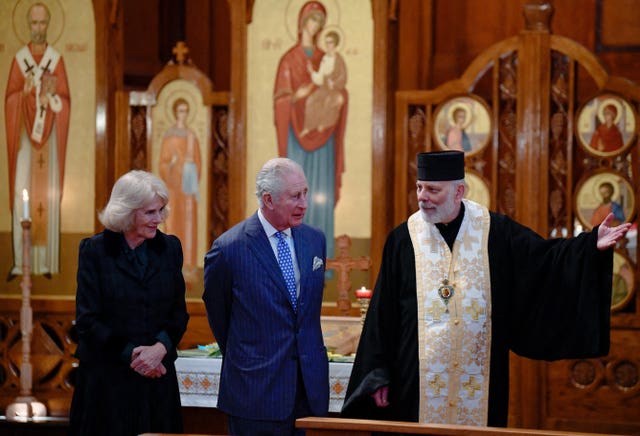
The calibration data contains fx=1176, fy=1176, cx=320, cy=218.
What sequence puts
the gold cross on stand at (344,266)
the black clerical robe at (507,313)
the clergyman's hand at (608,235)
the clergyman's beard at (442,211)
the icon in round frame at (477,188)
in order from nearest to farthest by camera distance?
the clergyman's hand at (608,235) < the black clerical robe at (507,313) < the clergyman's beard at (442,211) < the gold cross on stand at (344,266) < the icon in round frame at (477,188)

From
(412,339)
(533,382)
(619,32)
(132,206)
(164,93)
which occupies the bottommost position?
(533,382)

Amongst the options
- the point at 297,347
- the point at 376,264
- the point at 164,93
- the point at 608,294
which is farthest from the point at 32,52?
the point at 608,294

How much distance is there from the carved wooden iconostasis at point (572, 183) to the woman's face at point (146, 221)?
364 centimetres

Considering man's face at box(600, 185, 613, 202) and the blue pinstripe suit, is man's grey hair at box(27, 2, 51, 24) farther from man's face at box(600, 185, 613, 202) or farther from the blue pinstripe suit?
the blue pinstripe suit

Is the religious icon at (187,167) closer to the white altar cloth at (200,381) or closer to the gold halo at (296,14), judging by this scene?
the gold halo at (296,14)

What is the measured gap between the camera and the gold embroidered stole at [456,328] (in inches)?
208

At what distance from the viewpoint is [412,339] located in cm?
532

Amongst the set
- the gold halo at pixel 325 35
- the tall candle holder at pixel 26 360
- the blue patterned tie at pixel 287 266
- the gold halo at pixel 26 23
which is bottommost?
the tall candle holder at pixel 26 360

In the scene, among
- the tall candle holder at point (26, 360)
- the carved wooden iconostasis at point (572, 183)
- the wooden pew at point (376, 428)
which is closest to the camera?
the wooden pew at point (376, 428)

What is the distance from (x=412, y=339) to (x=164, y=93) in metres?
4.53

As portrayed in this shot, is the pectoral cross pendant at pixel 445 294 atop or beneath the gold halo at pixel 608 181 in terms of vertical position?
beneath

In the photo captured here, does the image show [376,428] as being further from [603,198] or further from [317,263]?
[603,198]

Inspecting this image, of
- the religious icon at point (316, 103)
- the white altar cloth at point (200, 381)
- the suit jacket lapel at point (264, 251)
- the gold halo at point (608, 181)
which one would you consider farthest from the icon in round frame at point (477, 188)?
the suit jacket lapel at point (264, 251)

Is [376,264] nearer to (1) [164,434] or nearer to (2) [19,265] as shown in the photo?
(2) [19,265]
